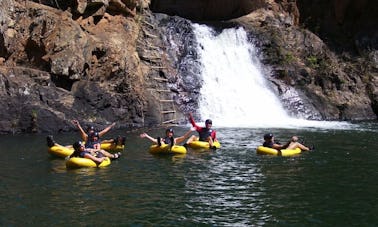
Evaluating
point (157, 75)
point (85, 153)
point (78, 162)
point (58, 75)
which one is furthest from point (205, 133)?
point (157, 75)

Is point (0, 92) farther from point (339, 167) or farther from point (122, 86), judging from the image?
point (339, 167)

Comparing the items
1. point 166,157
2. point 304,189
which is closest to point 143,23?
point 166,157

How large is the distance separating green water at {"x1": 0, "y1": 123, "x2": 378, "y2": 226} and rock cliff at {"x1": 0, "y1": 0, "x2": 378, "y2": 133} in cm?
554

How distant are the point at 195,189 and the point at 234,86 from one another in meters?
20.2

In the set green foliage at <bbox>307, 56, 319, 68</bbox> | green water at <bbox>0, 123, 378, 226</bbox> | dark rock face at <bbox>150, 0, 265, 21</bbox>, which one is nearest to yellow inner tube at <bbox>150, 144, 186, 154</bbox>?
green water at <bbox>0, 123, 378, 226</bbox>

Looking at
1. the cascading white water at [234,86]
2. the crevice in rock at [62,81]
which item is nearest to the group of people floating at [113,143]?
the crevice in rock at [62,81]

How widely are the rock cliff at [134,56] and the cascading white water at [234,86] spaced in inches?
43.0

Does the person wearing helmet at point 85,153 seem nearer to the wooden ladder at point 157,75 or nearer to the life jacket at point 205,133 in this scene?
the life jacket at point 205,133

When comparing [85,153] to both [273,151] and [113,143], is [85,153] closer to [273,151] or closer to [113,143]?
[113,143]

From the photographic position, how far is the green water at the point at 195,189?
8953 millimetres

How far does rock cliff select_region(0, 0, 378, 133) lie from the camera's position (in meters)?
22.5

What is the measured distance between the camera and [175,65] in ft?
98.8

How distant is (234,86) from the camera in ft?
102

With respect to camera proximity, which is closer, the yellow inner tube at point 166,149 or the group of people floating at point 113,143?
the group of people floating at point 113,143
